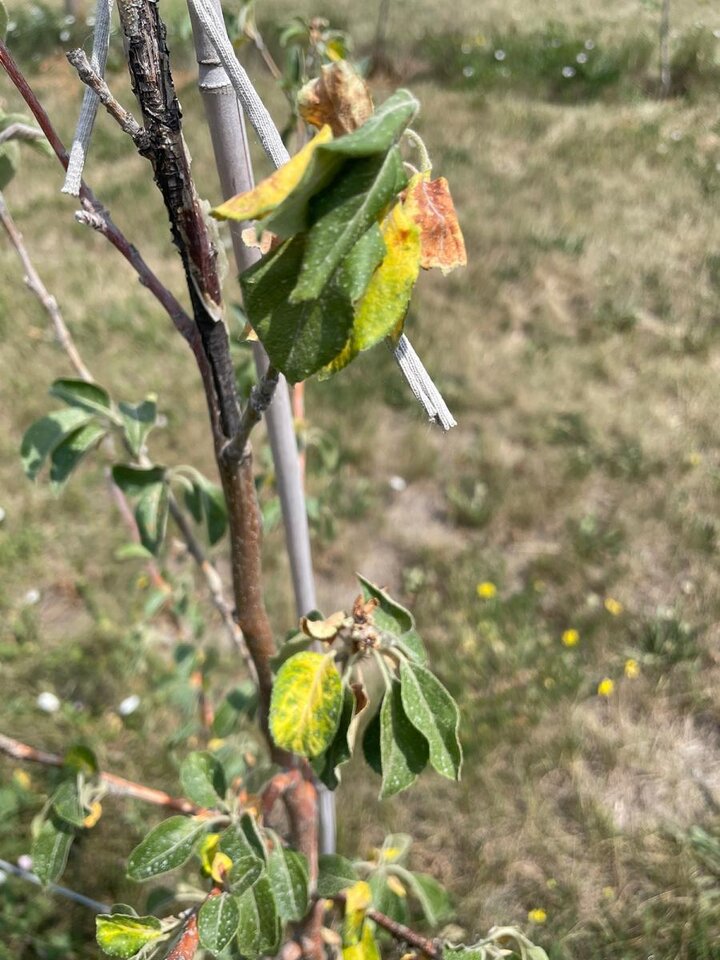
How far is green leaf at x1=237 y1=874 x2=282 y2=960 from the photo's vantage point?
23.6 inches

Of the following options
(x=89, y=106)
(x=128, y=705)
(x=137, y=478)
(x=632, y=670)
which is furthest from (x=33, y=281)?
(x=632, y=670)

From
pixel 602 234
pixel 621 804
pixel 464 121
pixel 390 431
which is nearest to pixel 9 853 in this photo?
pixel 621 804

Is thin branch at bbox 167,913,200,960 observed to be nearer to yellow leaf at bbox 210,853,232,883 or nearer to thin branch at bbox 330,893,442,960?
yellow leaf at bbox 210,853,232,883

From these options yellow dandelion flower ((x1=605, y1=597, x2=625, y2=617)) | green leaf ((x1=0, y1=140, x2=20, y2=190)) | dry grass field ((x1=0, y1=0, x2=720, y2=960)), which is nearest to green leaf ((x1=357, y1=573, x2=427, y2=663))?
green leaf ((x1=0, y1=140, x2=20, y2=190))

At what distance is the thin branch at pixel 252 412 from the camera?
0.44 metres

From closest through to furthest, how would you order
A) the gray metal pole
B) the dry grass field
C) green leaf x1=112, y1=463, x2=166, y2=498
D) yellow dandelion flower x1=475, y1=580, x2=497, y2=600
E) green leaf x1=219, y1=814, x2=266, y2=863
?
the gray metal pole
green leaf x1=219, y1=814, x2=266, y2=863
green leaf x1=112, y1=463, x2=166, y2=498
the dry grass field
yellow dandelion flower x1=475, y1=580, x2=497, y2=600

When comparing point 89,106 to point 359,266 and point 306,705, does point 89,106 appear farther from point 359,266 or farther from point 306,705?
point 306,705

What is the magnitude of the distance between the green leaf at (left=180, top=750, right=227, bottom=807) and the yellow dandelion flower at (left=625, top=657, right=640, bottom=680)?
140 cm

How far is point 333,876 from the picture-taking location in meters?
0.81

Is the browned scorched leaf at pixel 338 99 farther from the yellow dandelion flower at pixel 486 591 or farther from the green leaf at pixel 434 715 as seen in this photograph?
the yellow dandelion flower at pixel 486 591

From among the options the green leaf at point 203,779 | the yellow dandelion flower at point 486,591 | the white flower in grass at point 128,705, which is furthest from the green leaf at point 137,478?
the yellow dandelion flower at point 486,591

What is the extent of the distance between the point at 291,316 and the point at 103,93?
0.17m

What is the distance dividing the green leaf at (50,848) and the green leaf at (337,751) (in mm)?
380

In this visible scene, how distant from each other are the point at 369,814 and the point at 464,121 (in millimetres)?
3939
